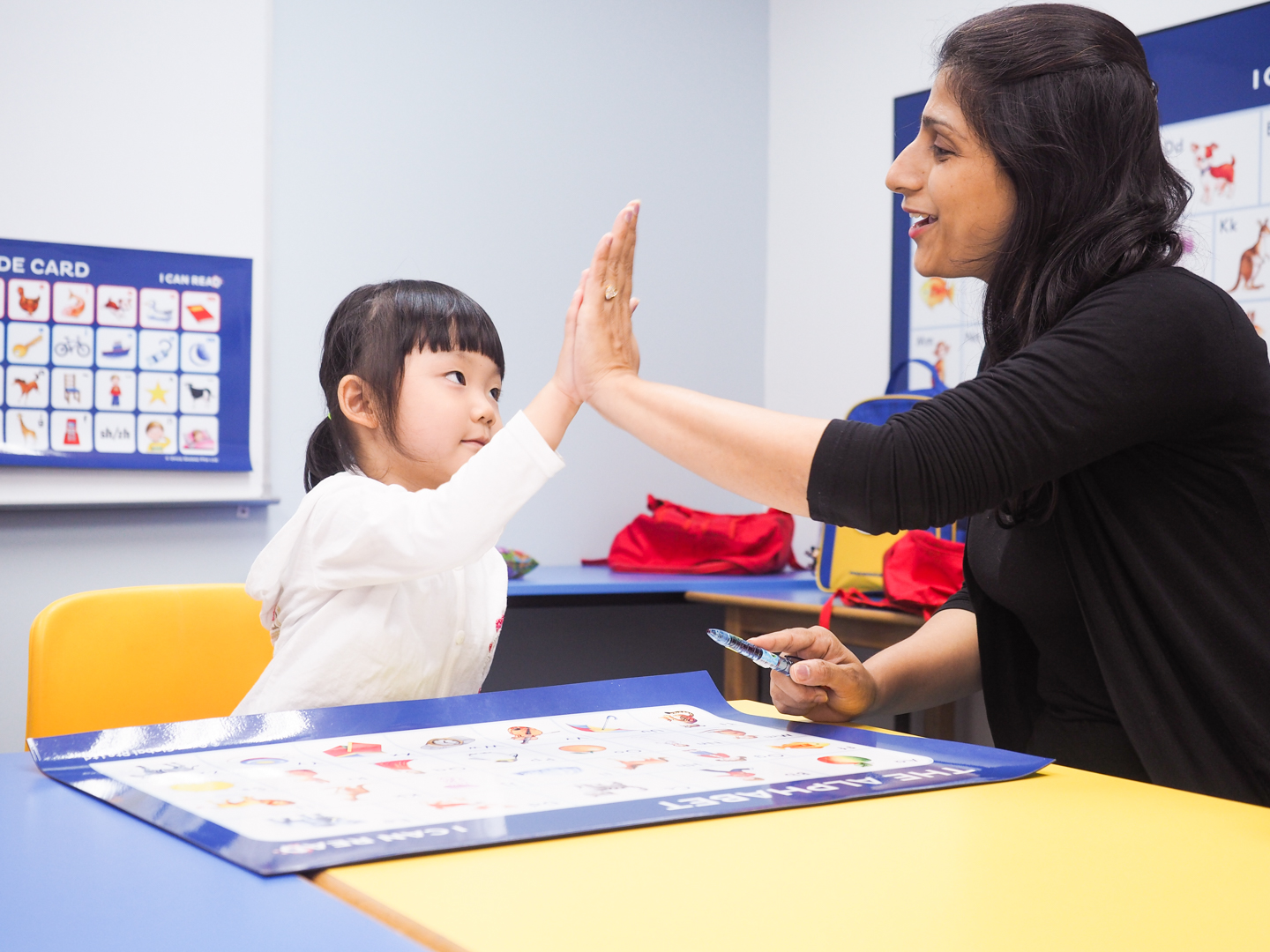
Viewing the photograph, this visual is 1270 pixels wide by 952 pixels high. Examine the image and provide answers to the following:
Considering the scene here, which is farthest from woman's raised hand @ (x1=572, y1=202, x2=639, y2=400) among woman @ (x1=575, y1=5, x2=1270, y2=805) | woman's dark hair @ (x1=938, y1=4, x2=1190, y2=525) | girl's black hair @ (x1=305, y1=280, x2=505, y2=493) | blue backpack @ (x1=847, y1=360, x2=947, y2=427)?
blue backpack @ (x1=847, y1=360, x2=947, y2=427)

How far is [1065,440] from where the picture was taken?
2.99 ft

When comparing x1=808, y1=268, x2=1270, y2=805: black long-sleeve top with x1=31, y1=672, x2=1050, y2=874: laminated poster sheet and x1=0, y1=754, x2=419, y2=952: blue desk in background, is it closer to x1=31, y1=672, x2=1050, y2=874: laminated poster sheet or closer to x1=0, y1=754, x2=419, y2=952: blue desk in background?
x1=31, y1=672, x2=1050, y2=874: laminated poster sheet

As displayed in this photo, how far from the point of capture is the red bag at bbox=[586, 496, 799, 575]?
2814 mm

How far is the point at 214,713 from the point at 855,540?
1.39 m

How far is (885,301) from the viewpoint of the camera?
2986 mm

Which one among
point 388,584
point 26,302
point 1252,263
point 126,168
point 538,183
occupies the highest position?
point 538,183

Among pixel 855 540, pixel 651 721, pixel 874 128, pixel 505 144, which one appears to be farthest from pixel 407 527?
pixel 874 128

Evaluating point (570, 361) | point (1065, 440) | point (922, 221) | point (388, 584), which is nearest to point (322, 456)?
point (388, 584)

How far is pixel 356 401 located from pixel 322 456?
0.11 meters

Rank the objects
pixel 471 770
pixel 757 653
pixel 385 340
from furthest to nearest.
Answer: pixel 385 340 → pixel 757 653 → pixel 471 770

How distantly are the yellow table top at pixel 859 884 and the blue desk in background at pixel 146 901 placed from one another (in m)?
0.03

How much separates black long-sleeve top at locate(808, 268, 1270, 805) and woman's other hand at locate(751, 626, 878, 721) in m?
0.17

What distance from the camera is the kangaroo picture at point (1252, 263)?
2186mm

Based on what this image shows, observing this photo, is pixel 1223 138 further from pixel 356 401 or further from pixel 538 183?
pixel 356 401
